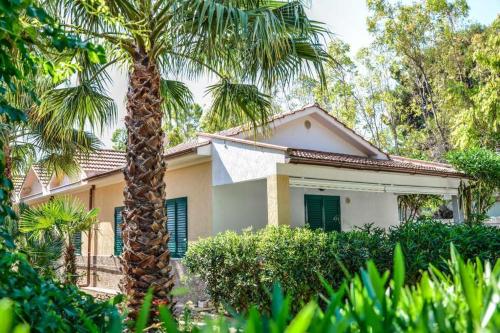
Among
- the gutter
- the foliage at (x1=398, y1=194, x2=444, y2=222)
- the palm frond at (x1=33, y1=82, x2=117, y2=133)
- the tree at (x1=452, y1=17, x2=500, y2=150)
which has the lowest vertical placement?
the foliage at (x1=398, y1=194, x2=444, y2=222)

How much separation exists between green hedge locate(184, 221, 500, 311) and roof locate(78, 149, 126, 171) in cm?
1240

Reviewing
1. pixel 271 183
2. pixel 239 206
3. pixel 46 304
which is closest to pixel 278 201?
pixel 271 183

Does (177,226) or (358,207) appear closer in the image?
(177,226)

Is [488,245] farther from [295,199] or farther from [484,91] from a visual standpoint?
[484,91]

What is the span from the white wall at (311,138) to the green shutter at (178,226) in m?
3.71

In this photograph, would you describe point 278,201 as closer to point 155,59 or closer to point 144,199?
point 144,199

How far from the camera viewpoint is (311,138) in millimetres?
18031

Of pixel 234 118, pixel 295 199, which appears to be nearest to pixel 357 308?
pixel 234 118

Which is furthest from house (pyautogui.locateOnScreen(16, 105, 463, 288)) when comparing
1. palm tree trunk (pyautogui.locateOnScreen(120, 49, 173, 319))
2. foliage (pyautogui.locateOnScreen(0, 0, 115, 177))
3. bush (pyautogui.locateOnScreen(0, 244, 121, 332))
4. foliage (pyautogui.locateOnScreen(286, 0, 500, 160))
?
bush (pyautogui.locateOnScreen(0, 244, 121, 332))

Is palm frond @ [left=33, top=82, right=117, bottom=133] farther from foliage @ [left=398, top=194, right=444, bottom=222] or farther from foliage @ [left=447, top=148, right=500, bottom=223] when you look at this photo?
foliage @ [left=398, top=194, right=444, bottom=222]

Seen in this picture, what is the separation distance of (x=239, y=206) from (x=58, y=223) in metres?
5.77

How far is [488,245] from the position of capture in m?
9.26

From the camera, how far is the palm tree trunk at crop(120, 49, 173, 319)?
859 centimetres

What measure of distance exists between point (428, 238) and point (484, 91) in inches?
597
